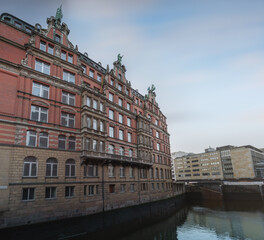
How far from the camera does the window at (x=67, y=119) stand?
99.7 ft

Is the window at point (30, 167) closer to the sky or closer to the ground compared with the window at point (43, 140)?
closer to the ground

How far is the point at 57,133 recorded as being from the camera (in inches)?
1121

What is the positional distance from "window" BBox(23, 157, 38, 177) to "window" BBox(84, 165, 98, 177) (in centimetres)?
834

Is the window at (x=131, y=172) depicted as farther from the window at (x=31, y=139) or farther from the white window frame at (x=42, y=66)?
the white window frame at (x=42, y=66)

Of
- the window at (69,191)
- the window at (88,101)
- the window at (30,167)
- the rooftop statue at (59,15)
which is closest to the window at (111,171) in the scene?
Answer: the window at (69,191)

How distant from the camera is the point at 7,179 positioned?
2223cm

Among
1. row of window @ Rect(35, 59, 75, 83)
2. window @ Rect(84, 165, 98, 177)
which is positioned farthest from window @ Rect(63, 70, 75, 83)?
window @ Rect(84, 165, 98, 177)

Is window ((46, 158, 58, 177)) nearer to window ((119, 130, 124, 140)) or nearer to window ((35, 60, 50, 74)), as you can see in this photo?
window ((35, 60, 50, 74))

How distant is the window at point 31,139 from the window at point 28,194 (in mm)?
6022

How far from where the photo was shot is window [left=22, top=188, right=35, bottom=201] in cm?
2327

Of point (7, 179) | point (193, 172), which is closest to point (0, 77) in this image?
point (7, 179)

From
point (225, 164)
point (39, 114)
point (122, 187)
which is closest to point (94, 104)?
point (39, 114)

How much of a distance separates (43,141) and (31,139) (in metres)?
1.67

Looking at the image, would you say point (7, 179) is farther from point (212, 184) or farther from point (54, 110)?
point (212, 184)
